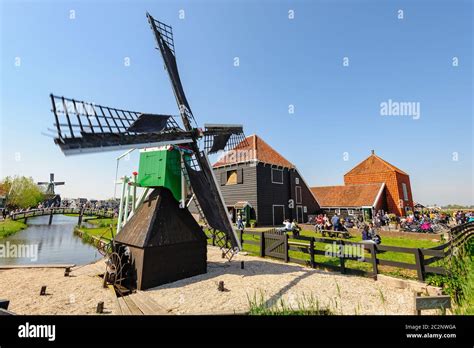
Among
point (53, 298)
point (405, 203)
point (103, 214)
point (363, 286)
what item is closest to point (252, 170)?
point (363, 286)

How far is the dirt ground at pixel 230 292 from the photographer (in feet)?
18.3

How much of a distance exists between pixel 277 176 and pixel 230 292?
61.7ft

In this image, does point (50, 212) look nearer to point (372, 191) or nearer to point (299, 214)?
point (299, 214)

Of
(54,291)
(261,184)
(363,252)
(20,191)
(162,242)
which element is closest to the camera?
(54,291)

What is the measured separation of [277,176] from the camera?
24.6 m

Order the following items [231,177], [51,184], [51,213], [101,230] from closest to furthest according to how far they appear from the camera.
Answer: [231,177]
[101,230]
[51,213]
[51,184]

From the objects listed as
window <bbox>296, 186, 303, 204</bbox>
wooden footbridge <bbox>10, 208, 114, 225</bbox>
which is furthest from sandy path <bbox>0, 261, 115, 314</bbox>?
wooden footbridge <bbox>10, 208, 114, 225</bbox>

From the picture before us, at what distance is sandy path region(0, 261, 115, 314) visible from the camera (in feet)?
19.3

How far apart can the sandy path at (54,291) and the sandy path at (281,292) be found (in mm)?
1626

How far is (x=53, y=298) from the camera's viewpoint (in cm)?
662

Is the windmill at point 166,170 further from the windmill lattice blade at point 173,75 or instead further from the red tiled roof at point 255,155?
the red tiled roof at point 255,155

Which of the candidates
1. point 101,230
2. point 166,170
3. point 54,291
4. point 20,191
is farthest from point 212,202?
point 20,191
